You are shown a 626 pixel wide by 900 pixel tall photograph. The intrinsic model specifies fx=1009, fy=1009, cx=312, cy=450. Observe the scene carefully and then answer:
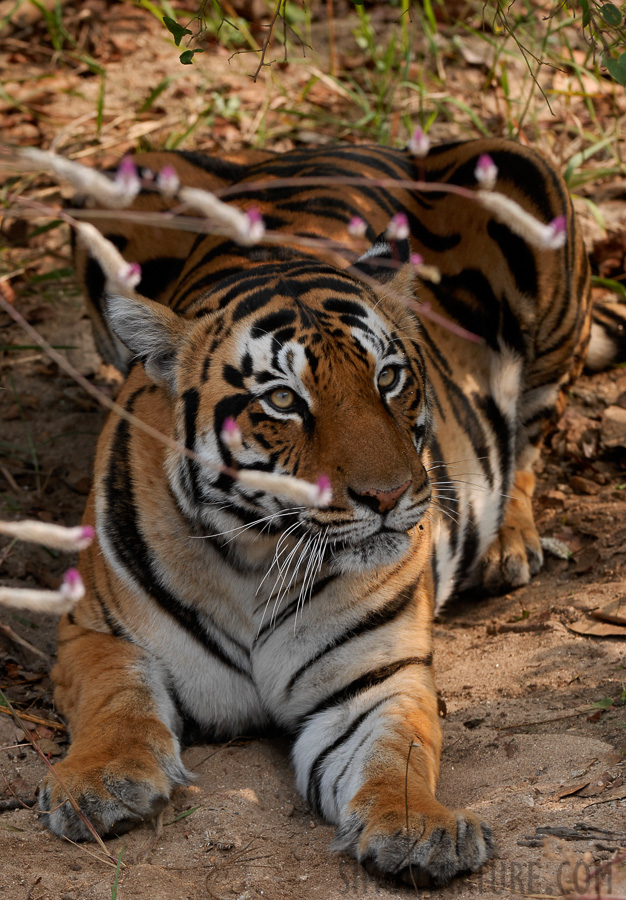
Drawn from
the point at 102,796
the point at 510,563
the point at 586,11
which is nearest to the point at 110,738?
the point at 102,796

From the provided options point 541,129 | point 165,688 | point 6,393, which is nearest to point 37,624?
point 165,688

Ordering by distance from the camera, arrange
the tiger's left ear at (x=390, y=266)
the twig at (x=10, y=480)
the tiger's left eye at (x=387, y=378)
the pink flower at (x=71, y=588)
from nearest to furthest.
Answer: the pink flower at (x=71, y=588)
the tiger's left eye at (x=387, y=378)
the tiger's left ear at (x=390, y=266)
the twig at (x=10, y=480)

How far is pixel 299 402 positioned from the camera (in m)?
2.42

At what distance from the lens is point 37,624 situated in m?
3.51

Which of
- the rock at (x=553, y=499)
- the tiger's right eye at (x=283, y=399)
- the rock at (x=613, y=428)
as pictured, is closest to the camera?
the tiger's right eye at (x=283, y=399)

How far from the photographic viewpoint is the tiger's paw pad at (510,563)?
3.79 metres

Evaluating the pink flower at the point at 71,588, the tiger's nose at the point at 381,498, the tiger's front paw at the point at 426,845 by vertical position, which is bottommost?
the tiger's front paw at the point at 426,845

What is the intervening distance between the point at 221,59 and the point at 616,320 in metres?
3.10

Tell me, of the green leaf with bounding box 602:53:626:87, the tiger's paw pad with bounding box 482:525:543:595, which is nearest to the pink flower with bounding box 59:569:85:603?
the green leaf with bounding box 602:53:626:87

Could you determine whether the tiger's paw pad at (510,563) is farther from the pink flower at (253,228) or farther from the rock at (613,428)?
the pink flower at (253,228)

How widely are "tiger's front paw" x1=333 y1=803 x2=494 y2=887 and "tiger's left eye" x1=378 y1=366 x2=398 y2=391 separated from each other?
1.00m

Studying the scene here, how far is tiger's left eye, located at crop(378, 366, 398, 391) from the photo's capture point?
8.29 ft

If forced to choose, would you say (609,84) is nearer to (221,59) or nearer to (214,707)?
(221,59)

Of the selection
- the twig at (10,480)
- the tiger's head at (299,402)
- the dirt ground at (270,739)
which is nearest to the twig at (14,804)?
the dirt ground at (270,739)
